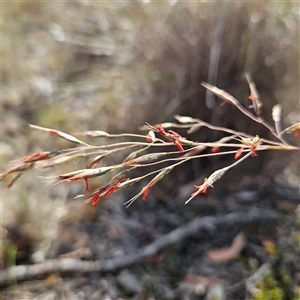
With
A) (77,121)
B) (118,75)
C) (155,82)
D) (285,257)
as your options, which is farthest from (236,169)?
(77,121)

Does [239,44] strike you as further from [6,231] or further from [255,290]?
[6,231]

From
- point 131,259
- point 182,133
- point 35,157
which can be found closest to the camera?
point 35,157

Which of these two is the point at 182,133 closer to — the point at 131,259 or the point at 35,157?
the point at 131,259

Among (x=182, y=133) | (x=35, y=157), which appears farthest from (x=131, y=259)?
(x=35, y=157)

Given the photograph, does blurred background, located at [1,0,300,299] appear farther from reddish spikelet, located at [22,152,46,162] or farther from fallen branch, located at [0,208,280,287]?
reddish spikelet, located at [22,152,46,162]

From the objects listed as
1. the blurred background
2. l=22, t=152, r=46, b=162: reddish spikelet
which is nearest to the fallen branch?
the blurred background

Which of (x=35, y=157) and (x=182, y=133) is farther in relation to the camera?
(x=182, y=133)

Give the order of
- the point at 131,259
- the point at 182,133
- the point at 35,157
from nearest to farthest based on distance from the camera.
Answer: the point at 35,157 → the point at 131,259 → the point at 182,133
